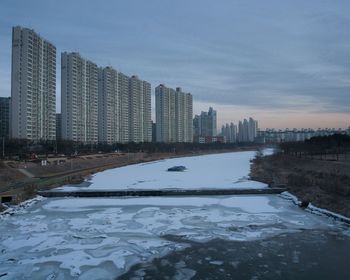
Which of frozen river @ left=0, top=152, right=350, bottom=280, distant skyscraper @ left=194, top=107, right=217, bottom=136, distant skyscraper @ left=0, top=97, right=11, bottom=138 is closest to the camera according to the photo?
frozen river @ left=0, top=152, right=350, bottom=280

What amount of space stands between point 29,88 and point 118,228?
62.7m

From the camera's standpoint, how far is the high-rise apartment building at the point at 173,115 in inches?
5049

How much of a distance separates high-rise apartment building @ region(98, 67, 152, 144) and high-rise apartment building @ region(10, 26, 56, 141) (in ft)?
74.9

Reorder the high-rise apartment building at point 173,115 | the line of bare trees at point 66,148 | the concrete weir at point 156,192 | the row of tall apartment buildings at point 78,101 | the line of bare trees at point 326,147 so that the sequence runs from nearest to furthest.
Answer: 1. the concrete weir at point 156,192
2. the line of bare trees at point 66,148
3. the line of bare trees at point 326,147
4. the row of tall apartment buildings at point 78,101
5. the high-rise apartment building at point 173,115

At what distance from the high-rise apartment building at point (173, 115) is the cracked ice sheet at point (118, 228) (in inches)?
4170

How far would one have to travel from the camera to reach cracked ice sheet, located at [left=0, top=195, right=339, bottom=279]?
9.98 metres

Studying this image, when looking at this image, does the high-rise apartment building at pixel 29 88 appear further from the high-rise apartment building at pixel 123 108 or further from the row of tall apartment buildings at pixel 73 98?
the high-rise apartment building at pixel 123 108

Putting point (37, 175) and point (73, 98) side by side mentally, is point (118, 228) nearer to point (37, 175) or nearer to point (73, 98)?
point (37, 175)

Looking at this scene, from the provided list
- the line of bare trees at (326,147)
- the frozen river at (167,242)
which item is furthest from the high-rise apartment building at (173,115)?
the frozen river at (167,242)

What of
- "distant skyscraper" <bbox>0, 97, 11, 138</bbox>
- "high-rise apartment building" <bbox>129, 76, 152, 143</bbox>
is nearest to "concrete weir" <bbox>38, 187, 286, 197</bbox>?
"distant skyscraper" <bbox>0, 97, 11, 138</bbox>

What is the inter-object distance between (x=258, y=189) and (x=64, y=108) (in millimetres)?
67294

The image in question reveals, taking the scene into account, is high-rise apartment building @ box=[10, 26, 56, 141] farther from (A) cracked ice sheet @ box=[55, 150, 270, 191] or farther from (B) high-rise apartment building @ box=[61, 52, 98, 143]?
(A) cracked ice sheet @ box=[55, 150, 270, 191]

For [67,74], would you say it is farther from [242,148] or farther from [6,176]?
[242,148]

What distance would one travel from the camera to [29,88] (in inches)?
2790
